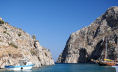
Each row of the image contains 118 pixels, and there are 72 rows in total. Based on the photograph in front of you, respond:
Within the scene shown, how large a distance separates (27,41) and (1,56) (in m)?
40.7

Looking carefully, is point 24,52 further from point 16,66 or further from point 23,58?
point 16,66

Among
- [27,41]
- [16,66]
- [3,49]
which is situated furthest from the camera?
[27,41]

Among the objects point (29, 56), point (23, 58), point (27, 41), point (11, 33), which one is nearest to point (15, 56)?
point (23, 58)

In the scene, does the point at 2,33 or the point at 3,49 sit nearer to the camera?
the point at 3,49

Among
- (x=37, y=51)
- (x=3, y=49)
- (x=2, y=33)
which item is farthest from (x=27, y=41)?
(x=3, y=49)

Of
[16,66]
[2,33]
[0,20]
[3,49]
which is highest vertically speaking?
[0,20]

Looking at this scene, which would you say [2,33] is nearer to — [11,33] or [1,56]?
[11,33]

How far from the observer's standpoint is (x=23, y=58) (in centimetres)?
11675

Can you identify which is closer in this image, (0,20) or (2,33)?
(2,33)

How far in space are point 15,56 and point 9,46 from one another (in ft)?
25.7

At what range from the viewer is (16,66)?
104m

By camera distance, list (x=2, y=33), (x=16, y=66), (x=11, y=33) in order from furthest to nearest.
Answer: (x=11, y=33) → (x=2, y=33) → (x=16, y=66)

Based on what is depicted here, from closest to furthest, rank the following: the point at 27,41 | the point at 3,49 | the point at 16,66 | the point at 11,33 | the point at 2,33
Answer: the point at 16,66, the point at 3,49, the point at 2,33, the point at 11,33, the point at 27,41

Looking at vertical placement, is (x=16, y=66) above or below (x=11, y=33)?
below
